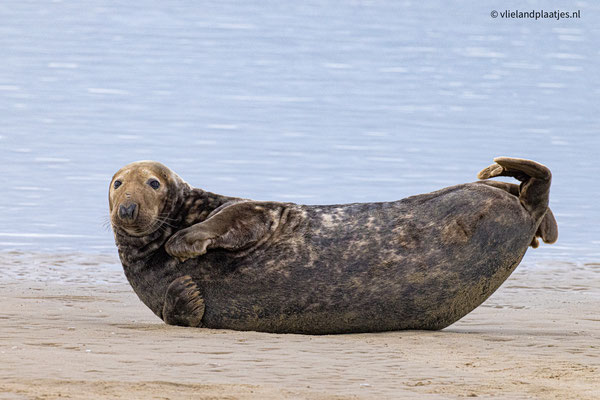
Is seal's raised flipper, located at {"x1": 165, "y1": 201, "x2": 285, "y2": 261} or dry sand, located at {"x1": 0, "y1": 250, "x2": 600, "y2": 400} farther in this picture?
seal's raised flipper, located at {"x1": 165, "y1": 201, "x2": 285, "y2": 261}

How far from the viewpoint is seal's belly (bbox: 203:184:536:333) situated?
7.99m

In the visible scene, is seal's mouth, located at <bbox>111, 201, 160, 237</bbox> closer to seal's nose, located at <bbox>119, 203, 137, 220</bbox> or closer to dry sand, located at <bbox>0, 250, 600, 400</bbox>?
seal's nose, located at <bbox>119, 203, 137, 220</bbox>

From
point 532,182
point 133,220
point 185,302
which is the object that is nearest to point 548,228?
point 532,182

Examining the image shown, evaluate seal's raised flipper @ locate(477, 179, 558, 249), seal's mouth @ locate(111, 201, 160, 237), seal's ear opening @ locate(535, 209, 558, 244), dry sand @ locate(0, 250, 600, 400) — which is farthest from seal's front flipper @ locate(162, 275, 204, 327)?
seal's ear opening @ locate(535, 209, 558, 244)

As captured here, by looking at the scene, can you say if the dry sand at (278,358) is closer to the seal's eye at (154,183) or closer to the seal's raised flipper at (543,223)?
the seal's raised flipper at (543,223)

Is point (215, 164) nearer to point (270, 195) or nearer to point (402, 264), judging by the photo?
point (270, 195)

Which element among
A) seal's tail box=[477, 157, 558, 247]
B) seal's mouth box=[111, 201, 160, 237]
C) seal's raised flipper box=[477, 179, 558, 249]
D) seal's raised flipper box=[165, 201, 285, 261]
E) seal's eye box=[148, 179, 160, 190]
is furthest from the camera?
seal's raised flipper box=[477, 179, 558, 249]

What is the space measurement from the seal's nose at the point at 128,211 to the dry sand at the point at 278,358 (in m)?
0.69

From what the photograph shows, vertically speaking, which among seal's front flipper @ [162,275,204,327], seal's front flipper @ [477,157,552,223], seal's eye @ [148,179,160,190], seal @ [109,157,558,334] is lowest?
seal's front flipper @ [162,275,204,327]

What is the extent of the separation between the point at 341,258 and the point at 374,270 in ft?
0.72

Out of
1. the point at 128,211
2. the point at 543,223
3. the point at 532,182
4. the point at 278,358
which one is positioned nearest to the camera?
the point at 278,358

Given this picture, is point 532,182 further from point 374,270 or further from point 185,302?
point 185,302

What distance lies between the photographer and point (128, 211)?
7910 millimetres

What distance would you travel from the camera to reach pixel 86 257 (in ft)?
42.0
